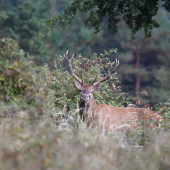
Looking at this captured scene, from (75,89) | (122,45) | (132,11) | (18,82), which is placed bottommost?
(18,82)

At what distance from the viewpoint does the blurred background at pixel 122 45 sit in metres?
26.9

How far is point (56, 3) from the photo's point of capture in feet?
106

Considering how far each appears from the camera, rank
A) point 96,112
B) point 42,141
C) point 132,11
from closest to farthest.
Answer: point 42,141 < point 132,11 < point 96,112

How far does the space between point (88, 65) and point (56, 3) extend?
80.7ft

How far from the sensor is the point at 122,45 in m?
28.1

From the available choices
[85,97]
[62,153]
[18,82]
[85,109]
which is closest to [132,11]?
[85,97]

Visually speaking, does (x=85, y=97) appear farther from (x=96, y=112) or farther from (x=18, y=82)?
(x=18, y=82)

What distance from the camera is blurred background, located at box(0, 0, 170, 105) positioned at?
88.3 feet

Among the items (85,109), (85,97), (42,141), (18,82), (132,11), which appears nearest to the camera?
(42,141)

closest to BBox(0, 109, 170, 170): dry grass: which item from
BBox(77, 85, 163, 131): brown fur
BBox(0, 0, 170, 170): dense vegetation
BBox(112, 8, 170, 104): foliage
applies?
BBox(0, 0, 170, 170): dense vegetation

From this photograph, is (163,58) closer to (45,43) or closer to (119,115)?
(45,43)

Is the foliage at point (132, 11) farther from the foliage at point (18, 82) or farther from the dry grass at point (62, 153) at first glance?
the dry grass at point (62, 153)

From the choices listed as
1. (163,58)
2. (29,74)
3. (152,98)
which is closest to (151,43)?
(163,58)

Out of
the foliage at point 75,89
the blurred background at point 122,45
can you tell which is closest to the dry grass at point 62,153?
the foliage at point 75,89
